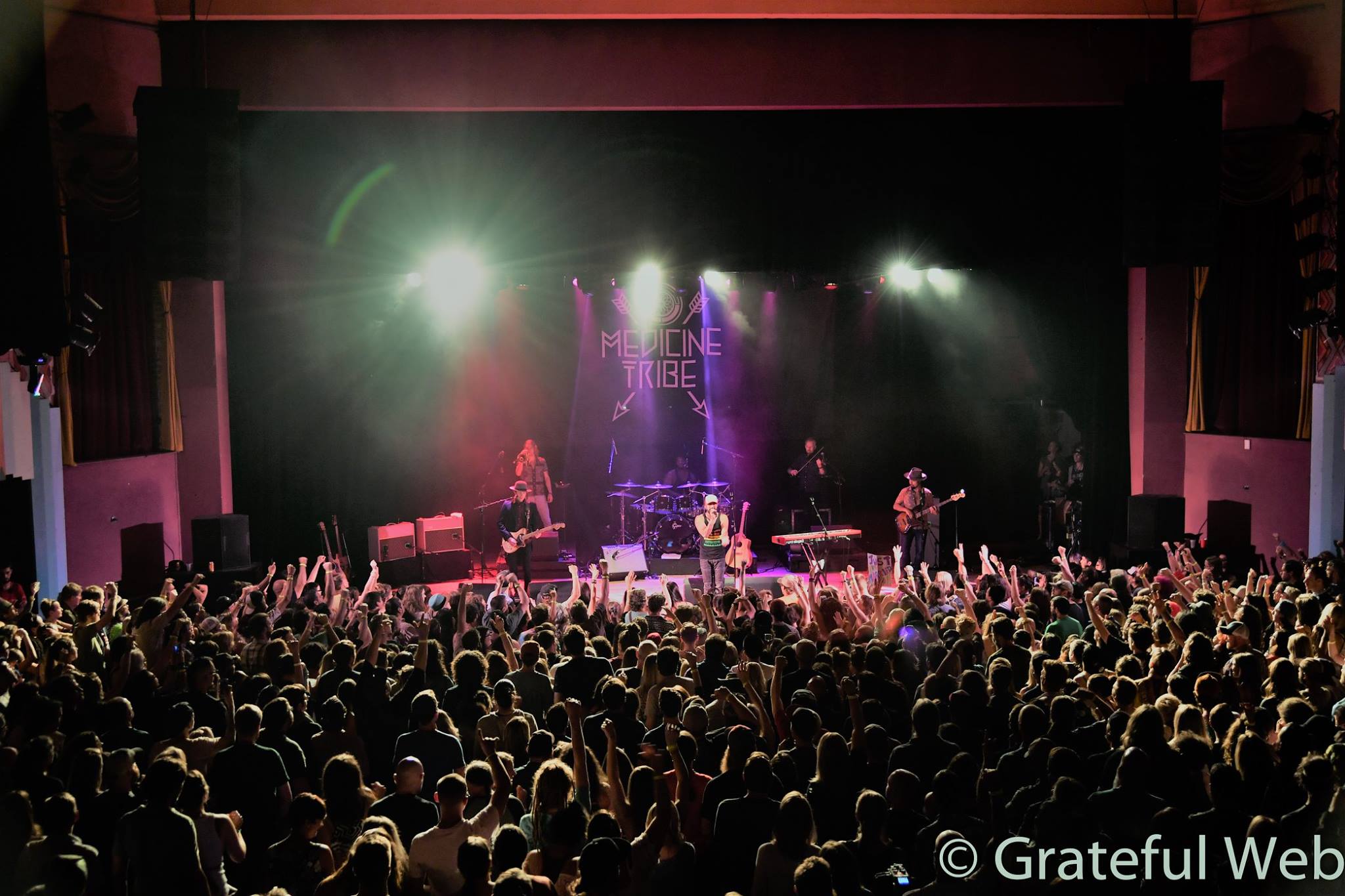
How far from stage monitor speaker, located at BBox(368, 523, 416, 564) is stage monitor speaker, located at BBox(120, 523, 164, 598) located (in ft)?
7.76

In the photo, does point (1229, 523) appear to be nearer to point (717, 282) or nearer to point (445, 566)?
point (717, 282)

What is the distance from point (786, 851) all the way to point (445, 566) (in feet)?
35.5

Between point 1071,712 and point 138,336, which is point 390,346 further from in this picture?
point 1071,712

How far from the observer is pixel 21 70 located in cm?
914

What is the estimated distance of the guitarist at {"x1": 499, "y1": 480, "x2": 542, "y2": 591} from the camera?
42.2 ft

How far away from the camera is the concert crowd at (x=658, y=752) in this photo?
3488mm

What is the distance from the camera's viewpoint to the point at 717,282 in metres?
16.0

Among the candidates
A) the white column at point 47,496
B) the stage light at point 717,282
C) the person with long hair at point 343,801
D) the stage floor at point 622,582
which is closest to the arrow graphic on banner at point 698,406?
the stage light at point 717,282

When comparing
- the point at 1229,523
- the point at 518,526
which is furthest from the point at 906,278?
the point at 518,526

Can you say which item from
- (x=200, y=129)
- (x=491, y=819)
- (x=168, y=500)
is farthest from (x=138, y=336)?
(x=491, y=819)

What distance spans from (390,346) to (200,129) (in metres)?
5.40

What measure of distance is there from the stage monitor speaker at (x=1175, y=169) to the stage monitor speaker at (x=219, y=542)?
32.6 ft

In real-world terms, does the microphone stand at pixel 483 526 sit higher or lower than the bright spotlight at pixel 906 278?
lower

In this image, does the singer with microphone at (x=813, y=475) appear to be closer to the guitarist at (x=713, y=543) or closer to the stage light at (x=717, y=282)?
the stage light at (x=717, y=282)
